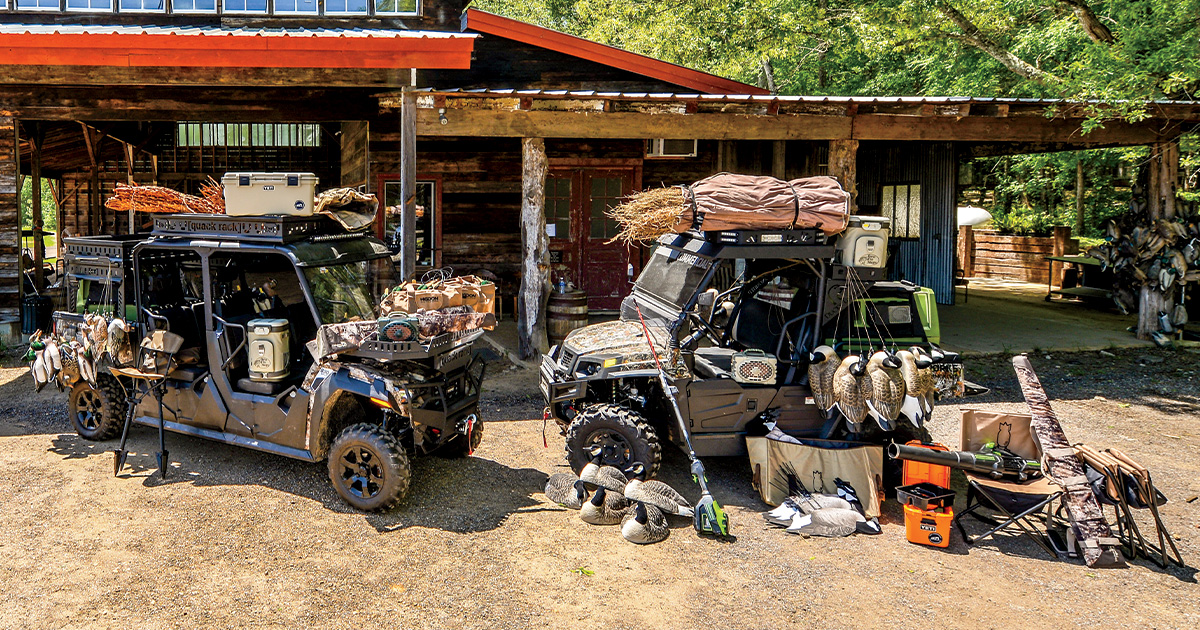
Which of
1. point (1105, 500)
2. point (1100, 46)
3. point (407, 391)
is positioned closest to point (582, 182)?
point (1100, 46)

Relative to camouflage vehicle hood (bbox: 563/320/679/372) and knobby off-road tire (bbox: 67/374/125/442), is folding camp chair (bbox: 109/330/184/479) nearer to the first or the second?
knobby off-road tire (bbox: 67/374/125/442)

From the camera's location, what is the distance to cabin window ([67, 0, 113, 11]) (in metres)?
12.5

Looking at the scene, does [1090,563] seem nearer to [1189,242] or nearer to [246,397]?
[246,397]

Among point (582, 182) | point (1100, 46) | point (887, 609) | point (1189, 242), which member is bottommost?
point (887, 609)

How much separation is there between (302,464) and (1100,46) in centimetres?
1253

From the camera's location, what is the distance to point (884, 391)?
20.3ft

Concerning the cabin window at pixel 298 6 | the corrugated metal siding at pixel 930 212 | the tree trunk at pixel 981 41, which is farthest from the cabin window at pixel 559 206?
the tree trunk at pixel 981 41

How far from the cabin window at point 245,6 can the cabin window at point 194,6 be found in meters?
0.22

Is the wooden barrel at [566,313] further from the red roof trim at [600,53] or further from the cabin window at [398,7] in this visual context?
the cabin window at [398,7]

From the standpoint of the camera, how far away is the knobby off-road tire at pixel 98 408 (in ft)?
24.7

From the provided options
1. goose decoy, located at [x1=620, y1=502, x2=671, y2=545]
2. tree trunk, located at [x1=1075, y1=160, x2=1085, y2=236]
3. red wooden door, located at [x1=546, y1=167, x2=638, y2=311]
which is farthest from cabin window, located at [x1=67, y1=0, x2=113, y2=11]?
tree trunk, located at [x1=1075, y1=160, x2=1085, y2=236]

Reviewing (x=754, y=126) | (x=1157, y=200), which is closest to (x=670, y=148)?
(x=754, y=126)

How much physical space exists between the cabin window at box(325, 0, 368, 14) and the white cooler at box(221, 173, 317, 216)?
24.0 ft

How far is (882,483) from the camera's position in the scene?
642cm
